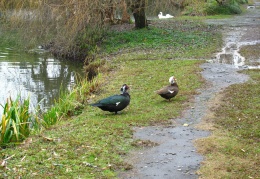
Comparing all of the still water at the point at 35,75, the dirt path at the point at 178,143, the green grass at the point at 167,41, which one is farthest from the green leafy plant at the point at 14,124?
the green grass at the point at 167,41

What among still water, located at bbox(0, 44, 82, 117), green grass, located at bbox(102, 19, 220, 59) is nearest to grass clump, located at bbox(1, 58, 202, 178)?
still water, located at bbox(0, 44, 82, 117)

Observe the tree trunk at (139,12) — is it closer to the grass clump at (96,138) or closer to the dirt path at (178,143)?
the dirt path at (178,143)

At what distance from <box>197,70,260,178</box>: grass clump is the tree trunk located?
35.0 ft

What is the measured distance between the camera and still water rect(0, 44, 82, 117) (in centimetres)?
1541

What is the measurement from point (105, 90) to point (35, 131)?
4.12 m

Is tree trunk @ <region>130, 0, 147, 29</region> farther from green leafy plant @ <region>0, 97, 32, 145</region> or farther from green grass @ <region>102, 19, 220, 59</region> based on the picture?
green leafy plant @ <region>0, 97, 32, 145</region>

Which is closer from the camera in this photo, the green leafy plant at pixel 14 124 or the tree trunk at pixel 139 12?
the green leafy plant at pixel 14 124

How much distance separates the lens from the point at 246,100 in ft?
37.4

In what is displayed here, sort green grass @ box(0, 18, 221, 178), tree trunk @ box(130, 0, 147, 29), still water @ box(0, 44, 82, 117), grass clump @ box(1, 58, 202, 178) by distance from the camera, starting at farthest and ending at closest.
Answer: tree trunk @ box(130, 0, 147, 29) → still water @ box(0, 44, 82, 117) → green grass @ box(0, 18, 221, 178) → grass clump @ box(1, 58, 202, 178)

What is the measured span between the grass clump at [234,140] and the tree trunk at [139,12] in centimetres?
1068

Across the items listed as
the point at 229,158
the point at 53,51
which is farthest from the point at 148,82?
the point at 53,51

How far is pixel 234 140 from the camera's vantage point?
8.27m

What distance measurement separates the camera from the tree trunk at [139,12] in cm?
2178

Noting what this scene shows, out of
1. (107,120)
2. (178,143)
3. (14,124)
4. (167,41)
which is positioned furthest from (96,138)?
(167,41)
